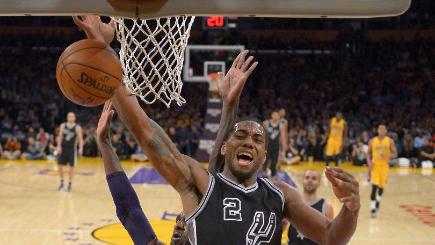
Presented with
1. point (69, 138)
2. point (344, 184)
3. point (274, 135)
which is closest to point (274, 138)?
point (274, 135)

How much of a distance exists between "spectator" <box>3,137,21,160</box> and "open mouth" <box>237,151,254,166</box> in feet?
46.7

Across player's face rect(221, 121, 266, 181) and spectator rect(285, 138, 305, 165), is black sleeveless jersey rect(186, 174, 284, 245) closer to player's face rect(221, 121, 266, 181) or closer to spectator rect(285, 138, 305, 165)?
player's face rect(221, 121, 266, 181)

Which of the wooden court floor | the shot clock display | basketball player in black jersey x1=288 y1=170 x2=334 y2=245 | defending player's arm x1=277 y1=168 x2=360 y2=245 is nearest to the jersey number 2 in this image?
defending player's arm x1=277 y1=168 x2=360 y2=245

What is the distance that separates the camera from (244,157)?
2586mm

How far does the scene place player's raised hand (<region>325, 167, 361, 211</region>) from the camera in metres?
2.16

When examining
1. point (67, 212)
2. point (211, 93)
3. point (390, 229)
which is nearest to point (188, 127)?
point (211, 93)

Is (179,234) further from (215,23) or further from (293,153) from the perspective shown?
(293,153)

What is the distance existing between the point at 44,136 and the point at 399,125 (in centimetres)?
1023

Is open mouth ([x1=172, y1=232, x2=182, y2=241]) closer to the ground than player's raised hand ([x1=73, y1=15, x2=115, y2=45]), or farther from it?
closer to the ground

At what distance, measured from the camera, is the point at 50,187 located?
1107 centimetres

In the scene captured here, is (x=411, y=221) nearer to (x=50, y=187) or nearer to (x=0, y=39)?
(x=50, y=187)

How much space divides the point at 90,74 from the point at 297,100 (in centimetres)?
1764

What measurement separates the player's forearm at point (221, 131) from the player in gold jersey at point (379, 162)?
612 cm

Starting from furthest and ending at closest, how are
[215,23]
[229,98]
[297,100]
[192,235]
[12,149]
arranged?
1. [297,100]
2. [12,149]
3. [215,23]
4. [229,98]
5. [192,235]
